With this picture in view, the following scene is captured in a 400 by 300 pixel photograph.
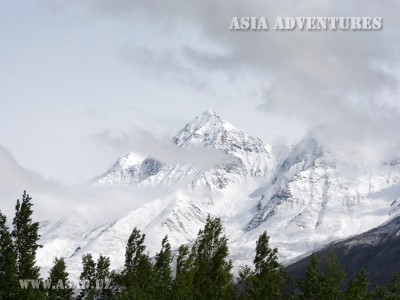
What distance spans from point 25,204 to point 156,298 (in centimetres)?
2152

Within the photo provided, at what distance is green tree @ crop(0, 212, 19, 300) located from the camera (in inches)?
3206

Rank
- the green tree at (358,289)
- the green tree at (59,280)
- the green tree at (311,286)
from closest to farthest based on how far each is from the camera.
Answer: the green tree at (311,286) < the green tree at (358,289) < the green tree at (59,280)

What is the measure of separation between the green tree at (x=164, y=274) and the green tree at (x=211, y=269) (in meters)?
9.18

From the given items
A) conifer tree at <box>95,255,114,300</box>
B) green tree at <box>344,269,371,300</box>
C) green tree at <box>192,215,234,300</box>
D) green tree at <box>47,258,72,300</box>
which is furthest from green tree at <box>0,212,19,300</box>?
green tree at <box>344,269,371,300</box>

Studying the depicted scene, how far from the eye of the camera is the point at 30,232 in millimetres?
93188

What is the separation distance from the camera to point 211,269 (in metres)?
85.8

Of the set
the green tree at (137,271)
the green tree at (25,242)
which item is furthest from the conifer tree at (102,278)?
the green tree at (25,242)

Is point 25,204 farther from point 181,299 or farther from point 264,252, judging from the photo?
point 264,252

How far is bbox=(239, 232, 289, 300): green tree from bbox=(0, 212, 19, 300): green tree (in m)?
28.9

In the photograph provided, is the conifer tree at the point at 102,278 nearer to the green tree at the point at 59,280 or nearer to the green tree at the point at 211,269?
the green tree at the point at 59,280

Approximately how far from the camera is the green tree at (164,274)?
9743 cm

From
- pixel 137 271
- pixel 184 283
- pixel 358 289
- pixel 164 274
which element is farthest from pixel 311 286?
pixel 137 271

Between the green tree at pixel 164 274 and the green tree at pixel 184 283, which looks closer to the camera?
the green tree at pixel 184 283

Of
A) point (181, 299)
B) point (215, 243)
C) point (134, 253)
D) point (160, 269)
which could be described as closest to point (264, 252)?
point (215, 243)
